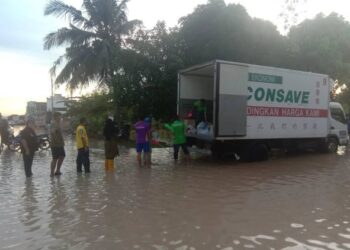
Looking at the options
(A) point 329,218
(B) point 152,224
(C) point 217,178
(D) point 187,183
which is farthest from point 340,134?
(B) point 152,224

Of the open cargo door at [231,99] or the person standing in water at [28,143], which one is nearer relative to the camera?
the person standing in water at [28,143]

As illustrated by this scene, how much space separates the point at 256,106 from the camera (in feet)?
45.6

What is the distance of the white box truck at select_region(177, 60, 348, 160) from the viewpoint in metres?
13.0

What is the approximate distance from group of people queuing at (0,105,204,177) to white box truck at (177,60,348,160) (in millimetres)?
→ 1538

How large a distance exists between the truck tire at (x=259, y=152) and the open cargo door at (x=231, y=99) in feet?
2.90

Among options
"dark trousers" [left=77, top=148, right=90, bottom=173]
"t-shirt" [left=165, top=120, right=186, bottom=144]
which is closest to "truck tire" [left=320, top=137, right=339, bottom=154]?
"t-shirt" [left=165, top=120, right=186, bottom=144]

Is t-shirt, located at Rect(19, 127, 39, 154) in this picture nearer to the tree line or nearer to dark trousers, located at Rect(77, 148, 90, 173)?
dark trousers, located at Rect(77, 148, 90, 173)

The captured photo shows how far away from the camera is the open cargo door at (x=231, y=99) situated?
42.0 ft

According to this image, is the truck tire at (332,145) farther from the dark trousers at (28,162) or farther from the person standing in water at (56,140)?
the dark trousers at (28,162)

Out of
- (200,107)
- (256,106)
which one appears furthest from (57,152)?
(256,106)

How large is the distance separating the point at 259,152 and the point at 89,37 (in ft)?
55.2

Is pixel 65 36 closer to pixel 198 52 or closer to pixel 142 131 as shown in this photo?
pixel 198 52

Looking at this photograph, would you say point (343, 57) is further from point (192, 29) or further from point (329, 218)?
point (329, 218)

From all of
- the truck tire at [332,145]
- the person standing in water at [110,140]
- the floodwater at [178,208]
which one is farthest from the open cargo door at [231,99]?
the truck tire at [332,145]
